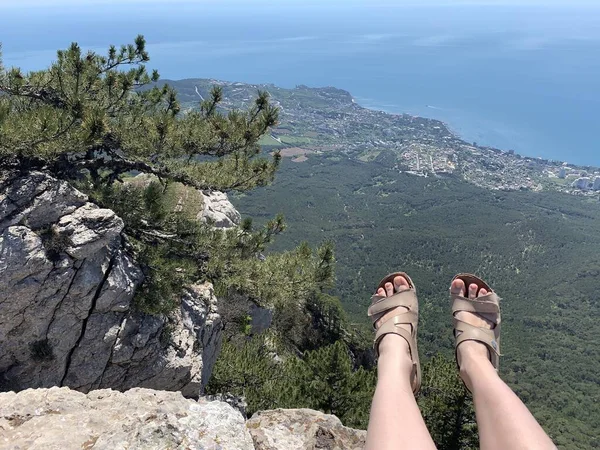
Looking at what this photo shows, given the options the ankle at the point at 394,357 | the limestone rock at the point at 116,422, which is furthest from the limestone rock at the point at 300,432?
the ankle at the point at 394,357

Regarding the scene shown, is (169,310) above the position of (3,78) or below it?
below

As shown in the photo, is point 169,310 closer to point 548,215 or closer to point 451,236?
point 451,236

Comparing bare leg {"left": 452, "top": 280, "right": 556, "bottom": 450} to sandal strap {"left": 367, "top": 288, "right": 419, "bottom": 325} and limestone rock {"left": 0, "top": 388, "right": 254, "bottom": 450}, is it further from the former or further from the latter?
limestone rock {"left": 0, "top": 388, "right": 254, "bottom": 450}

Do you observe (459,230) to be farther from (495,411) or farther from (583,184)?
(495,411)

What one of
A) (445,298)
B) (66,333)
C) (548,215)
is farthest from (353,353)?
(548,215)

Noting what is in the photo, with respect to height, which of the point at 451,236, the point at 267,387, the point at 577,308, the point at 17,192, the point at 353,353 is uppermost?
the point at 17,192

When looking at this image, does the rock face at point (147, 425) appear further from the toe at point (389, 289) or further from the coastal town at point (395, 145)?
the coastal town at point (395, 145)

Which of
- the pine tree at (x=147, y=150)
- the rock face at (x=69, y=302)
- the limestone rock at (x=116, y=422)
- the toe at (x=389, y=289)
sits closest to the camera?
the limestone rock at (x=116, y=422)
